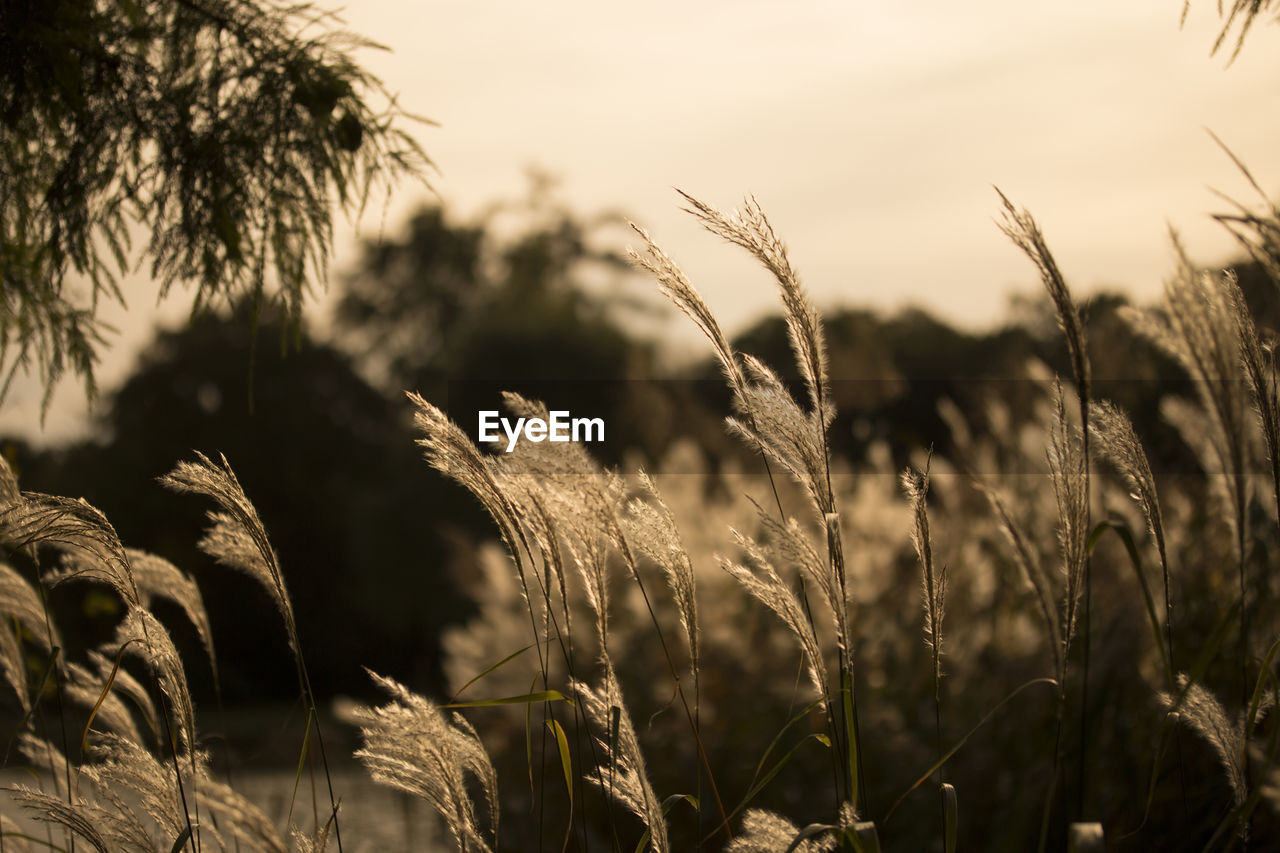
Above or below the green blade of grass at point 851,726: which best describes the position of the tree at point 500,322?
above

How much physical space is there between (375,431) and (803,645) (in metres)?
19.1

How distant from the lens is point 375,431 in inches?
779

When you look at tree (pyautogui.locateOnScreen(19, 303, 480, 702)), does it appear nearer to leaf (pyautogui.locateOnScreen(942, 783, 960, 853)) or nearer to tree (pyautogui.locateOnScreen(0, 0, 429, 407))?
tree (pyautogui.locateOnScreen(0, 0, 429, 407))

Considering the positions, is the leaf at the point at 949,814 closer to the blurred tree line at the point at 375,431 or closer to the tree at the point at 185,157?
the tree at the point at 185,157

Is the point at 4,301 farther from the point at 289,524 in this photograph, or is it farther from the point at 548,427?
the point at 289,524

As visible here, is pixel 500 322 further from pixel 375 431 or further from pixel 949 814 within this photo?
pixel 949 814

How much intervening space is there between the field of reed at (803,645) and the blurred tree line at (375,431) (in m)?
7.51

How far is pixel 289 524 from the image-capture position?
17.6 metres

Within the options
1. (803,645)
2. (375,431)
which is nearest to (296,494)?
(375,431)

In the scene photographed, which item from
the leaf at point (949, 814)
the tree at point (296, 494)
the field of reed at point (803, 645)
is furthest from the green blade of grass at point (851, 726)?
the tree at point (296, 494)

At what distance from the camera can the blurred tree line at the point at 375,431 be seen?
15.1m

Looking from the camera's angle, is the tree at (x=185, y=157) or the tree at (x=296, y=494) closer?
the tree at (x=185, y=157)

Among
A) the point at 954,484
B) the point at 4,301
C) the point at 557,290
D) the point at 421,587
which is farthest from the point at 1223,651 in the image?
the point at 557,290

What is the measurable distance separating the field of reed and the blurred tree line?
7508 mm
